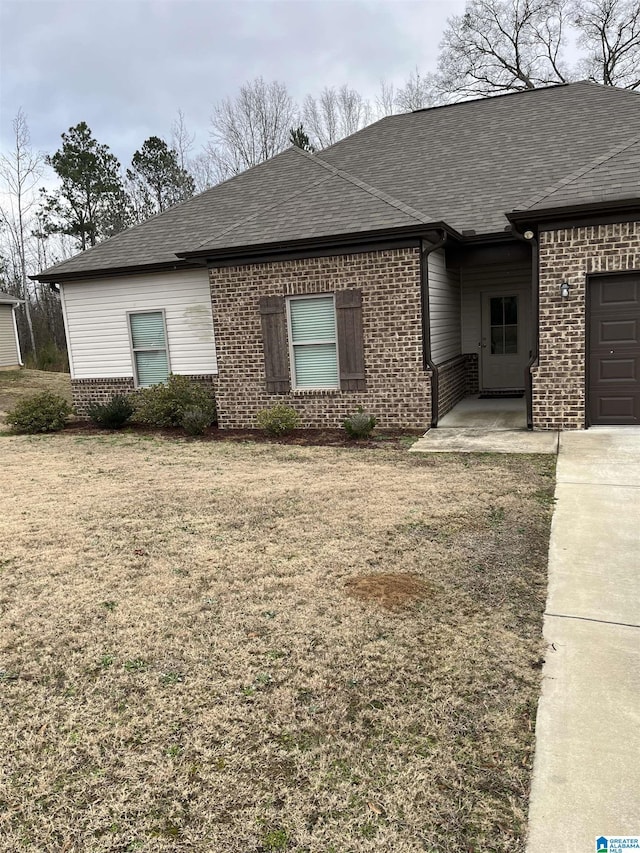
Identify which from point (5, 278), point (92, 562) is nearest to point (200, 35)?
point (92, 562)

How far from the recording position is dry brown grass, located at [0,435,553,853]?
2.24 metres

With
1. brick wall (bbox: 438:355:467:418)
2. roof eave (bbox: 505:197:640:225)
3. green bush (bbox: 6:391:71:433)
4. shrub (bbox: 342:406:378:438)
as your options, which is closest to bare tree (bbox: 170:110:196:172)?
green bush (bbox: 6:391:71:433)

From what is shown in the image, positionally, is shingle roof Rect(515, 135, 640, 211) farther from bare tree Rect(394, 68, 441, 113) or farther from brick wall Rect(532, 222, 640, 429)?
bare tree Rect(394, 68, 441, 113)

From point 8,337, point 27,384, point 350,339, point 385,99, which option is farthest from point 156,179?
point 350,339

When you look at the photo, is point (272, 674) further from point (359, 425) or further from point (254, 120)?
point (254, 120)

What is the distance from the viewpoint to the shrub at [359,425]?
370 inches

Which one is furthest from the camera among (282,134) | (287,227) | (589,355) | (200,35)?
→ (282,134)

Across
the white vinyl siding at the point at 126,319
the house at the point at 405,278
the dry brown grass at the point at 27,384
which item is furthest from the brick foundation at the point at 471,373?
the dry brown grass at the point at 27,384

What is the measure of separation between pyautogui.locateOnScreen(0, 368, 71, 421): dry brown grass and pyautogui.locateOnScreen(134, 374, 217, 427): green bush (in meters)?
7.98

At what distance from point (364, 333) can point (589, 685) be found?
759 cm

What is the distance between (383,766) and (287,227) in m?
9.20

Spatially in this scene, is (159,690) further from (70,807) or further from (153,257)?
(153,257)

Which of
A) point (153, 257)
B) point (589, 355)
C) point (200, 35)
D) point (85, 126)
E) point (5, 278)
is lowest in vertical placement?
point (589, 355)

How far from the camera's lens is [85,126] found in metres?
28.8
